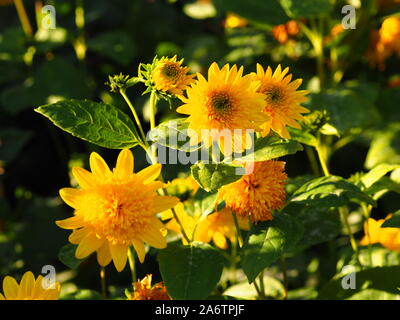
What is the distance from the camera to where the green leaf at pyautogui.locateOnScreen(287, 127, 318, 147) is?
87cm

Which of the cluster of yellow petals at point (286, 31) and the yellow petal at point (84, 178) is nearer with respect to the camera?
the yellow petal at point (84, 178)

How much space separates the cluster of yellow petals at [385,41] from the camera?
A: 1.68m

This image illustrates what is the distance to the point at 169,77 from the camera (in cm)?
73

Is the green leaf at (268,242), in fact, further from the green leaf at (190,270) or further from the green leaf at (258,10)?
the green leaf at (258,10)

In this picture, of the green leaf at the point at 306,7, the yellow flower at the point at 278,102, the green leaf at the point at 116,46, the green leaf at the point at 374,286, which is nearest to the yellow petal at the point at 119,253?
the yellow flower at the point at 278,102

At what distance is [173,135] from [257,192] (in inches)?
5.0

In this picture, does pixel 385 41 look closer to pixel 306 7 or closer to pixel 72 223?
pixel 306 7

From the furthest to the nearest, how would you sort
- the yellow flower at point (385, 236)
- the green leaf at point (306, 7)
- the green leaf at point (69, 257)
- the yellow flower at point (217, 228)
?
1. the green leaf at point (306, 7)
2. the yellow flower at point (385, 236)
3. the yellow flower at point (217, 228)
4. the green leaf at point (69, 257)

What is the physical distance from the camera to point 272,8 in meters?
1.49

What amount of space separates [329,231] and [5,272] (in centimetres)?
85

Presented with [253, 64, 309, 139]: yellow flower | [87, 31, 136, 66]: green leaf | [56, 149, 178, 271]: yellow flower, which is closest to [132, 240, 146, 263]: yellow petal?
[56, 149, 178, 271]: yellow flower

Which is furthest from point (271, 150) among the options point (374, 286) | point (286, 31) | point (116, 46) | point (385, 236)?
point (116, 46)

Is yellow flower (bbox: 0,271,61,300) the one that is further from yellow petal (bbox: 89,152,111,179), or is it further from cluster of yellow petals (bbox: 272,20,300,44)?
cluster of yellow petals (bbox: 272,20,300,44)
